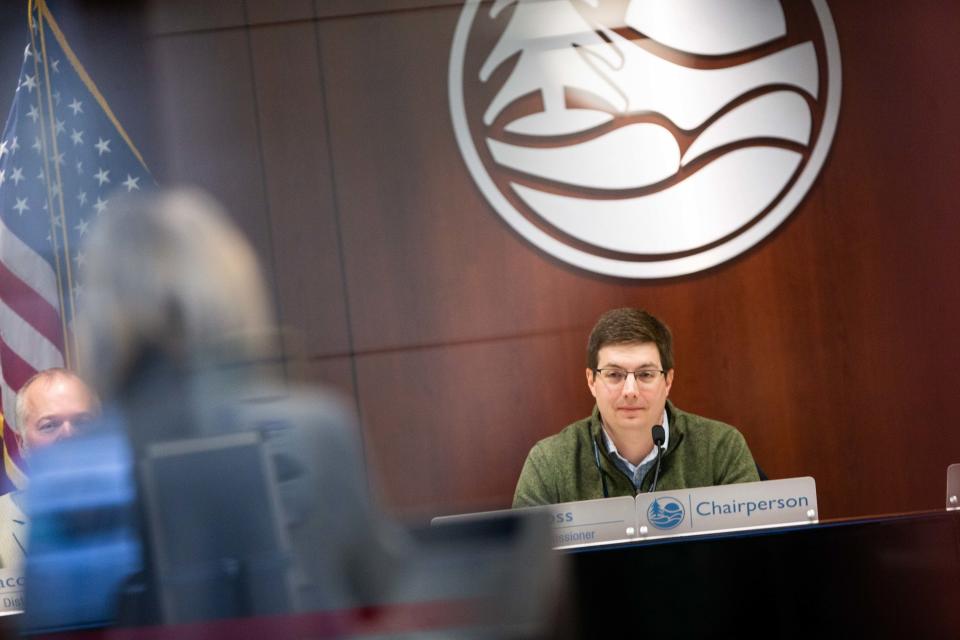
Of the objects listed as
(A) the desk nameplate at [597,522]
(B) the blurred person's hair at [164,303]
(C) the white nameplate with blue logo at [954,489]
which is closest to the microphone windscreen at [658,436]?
(A) the desk nameplate at [597,522]

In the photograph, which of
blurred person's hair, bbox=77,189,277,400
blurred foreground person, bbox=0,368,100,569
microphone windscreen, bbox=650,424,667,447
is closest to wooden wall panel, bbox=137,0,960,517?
blurred foreground person, bbox=0,368,100,569

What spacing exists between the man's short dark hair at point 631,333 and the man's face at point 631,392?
15mm

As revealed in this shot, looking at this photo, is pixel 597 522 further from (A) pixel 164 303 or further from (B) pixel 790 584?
(A) pixel 164 303

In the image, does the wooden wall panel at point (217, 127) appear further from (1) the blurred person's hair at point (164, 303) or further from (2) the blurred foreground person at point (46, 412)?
(1) the blurred person's hair at point (164, 303)

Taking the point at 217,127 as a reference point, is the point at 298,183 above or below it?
below

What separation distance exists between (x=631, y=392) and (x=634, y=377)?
0.15 ft

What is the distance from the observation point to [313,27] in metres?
3.83

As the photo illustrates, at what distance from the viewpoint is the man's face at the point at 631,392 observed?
279 centimetres

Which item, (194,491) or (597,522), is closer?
(194,491)

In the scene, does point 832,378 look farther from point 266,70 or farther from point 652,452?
point 266,70

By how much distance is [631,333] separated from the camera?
286 centimetres

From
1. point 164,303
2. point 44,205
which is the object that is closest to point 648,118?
point 44,205

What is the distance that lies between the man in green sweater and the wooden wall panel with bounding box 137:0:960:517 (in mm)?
922

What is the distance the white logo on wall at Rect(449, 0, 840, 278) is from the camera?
3736mm
